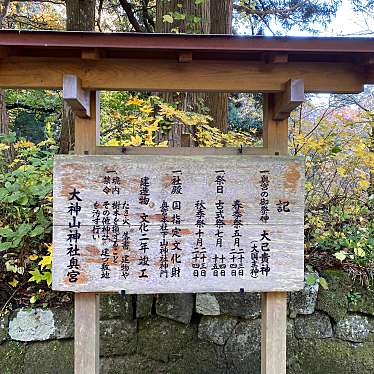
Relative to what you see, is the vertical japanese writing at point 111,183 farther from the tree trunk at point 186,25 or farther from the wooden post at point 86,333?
the tree trunk at point 186,25

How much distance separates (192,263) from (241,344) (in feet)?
3.96

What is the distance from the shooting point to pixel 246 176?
2.54 m

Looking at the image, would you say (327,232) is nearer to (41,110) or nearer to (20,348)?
(20,348)

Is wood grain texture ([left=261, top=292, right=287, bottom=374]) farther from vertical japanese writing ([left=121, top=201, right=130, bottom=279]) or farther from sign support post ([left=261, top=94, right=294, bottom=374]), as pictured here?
vertical japanese writing ([left=121, top=201, right=130, bottom=279])

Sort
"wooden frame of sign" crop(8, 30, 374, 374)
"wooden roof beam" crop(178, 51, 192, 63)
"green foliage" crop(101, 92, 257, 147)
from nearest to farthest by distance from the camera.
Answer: "wooden frame of sign" crop(8, 30, 374, 374)
"wooden roof beam" crop(178, 51, 192, 63)
"green foliage" crop(101, 92, 257, 147)

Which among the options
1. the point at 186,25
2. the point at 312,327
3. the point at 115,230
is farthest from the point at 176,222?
the point at 186,25

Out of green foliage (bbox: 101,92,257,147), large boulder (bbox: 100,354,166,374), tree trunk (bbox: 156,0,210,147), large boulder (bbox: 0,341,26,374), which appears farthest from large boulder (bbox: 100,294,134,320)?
tree trunk (bbox: 156,0,210,147)

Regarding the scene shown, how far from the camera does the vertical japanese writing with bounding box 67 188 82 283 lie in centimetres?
247

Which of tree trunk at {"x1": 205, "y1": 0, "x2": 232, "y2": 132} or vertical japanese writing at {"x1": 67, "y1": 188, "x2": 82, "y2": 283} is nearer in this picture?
vertical japanese writing at {"x1": 67, "y1": 188, "x2": 82, "y2": 283}

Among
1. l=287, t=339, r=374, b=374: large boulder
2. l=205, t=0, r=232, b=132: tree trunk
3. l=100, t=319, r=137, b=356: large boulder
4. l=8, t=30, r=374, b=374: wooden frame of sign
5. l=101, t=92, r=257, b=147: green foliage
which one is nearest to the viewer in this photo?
l=8, t=30, r=374, b=374: wooden frame of sign

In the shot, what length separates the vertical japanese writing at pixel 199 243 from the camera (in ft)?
8.26

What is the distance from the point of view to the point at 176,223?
8.25ft

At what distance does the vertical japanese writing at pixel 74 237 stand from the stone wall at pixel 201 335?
0.80m

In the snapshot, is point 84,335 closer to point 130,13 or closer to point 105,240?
point 105,240
